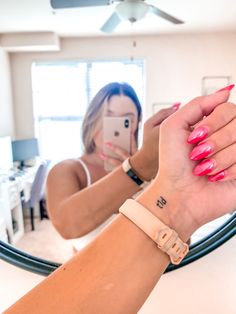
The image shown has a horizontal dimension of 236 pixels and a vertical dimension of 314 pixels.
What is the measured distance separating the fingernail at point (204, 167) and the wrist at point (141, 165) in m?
0.17

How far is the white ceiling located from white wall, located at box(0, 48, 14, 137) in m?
0.06

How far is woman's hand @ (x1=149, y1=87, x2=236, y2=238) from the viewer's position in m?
0.31

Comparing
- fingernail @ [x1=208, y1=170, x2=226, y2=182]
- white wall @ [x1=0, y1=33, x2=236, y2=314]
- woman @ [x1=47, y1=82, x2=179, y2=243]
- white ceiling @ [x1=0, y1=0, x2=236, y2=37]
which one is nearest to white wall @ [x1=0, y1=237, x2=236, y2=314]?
white wall @ [x1=0, y1=33, x2=236, y2=314]

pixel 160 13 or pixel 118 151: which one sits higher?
pixel 160 13

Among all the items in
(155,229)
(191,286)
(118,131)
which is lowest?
(191,286)

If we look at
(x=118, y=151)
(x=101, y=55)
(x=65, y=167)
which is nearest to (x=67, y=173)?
(x=65, y=167)

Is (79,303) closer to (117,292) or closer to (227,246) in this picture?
(117,292)

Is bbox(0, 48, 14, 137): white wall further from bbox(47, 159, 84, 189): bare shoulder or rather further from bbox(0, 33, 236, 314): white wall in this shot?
bbox(47, 159, 84, 189): bare shoulder

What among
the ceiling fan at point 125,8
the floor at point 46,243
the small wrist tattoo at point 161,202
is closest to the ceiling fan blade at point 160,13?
the ceiling fan at point 125,8

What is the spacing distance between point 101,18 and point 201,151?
14.2 inches

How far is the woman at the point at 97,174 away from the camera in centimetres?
51

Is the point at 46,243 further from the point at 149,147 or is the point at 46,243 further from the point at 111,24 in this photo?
the point at 111,24

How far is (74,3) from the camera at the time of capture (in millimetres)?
499

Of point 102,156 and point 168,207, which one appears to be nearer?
point 168,207
